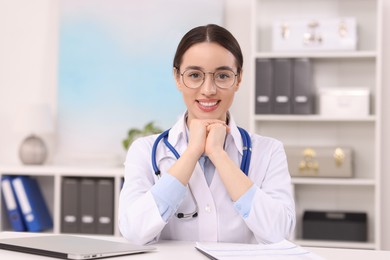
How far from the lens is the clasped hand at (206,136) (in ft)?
5.95

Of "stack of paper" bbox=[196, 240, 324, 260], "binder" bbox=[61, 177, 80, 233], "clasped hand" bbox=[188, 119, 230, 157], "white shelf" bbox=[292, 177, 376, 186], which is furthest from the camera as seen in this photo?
"binder" bbox=[61, 177, 80, 233]

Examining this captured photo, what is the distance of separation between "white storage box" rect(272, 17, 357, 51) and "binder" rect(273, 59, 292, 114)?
100 mm

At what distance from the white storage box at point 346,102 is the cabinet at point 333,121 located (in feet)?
0.31

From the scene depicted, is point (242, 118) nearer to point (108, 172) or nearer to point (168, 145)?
point (108, 172)

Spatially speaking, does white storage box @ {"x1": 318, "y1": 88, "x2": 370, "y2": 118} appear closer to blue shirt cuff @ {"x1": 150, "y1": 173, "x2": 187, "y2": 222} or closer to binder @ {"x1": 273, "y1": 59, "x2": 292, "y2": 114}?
binder @ {"x1": 273, "y1": 59, "x2": 292, "y2": 114}

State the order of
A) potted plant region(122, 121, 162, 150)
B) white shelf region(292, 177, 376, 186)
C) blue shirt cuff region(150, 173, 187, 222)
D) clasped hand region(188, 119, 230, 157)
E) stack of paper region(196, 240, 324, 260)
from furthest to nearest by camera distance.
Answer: potted plant region(122, 121, 162, 150)
white shelf region(292, 177, 376, 186)
clasped hand region(188, 119, 230, 157)
blue shirt cuff region(150, 173, 187, 222)
stack of paper region(196, 240, 324, 260)

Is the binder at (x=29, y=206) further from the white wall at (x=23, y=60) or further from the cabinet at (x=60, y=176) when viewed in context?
the white wall at (x=23, y=60)

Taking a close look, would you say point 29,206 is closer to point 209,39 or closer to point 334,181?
point 334,181

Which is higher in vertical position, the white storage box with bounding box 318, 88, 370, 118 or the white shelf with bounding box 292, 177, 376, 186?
the white storage box with bounding box 318, 88, 370, 118

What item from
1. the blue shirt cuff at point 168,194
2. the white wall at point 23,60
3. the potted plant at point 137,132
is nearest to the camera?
the blue shirt cuff at point 168,194

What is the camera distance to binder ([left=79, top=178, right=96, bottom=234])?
3.76 metres

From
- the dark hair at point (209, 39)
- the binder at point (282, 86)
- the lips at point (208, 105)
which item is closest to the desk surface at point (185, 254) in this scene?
the lips at point (208, 105)

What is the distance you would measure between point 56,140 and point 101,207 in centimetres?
70

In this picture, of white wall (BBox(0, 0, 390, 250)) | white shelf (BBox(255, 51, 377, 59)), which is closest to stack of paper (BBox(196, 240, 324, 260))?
white shelf (BBox(255, 51, 377, 59))
